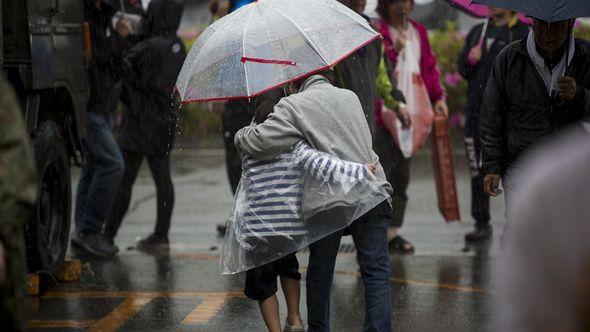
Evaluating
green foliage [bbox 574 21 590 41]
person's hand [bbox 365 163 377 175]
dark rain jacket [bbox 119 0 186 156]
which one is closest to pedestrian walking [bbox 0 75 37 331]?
person's hand [bbox 365 163 377 175]

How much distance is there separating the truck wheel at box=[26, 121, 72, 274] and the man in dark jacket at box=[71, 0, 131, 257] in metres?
1.08

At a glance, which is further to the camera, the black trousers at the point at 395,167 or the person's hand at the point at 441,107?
the person's hand at the point at 441,107

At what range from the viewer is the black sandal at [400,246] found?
8.72 metres

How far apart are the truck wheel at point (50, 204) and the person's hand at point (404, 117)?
2.40 m

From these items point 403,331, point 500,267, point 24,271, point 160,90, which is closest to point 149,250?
point 160,90

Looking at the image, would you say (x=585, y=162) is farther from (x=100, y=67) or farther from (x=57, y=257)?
(x=100, y=67)

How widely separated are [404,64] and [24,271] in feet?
18.1

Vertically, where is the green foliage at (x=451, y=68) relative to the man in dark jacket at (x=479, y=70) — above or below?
below

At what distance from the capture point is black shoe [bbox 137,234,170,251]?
9.04 m

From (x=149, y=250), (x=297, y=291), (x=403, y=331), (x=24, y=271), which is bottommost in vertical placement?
(x=149, y=250)

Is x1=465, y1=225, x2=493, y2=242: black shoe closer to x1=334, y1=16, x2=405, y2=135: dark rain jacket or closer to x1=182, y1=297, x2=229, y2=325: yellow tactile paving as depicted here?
x1=334, y1=16, x2=405, y2=135: dark rain jacket

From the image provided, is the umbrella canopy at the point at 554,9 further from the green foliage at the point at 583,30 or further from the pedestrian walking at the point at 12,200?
the green foliage at the point at 583,30

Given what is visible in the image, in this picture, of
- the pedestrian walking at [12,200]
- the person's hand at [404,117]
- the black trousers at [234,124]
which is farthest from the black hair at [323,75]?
the person's hand at [404,117]

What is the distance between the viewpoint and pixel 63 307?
22.5 feet
